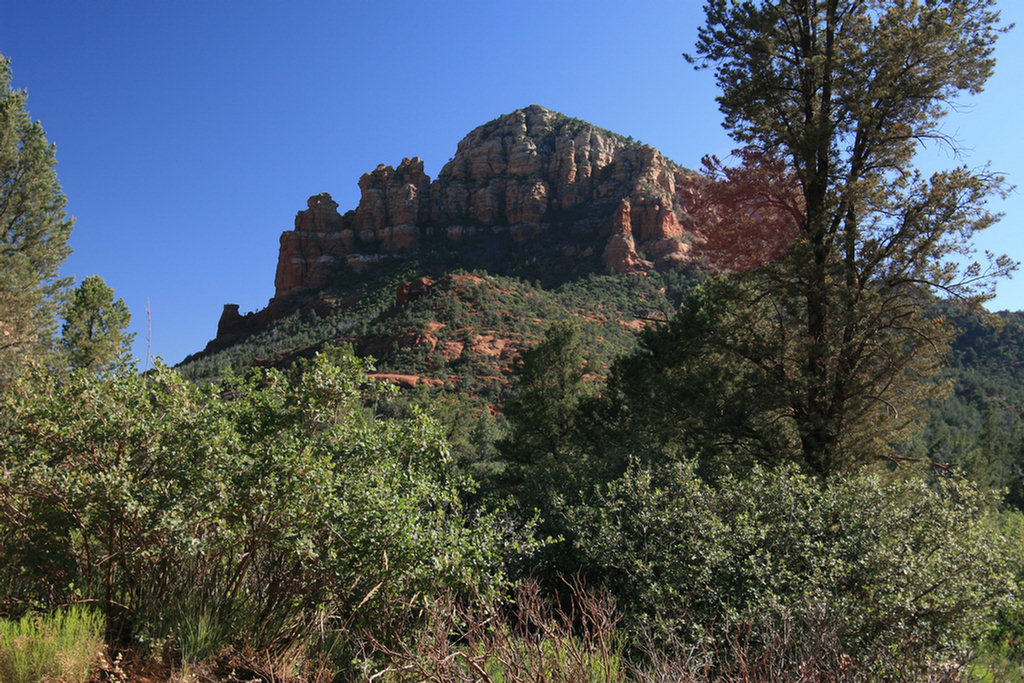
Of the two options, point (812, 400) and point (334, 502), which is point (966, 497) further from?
point (334, 502)

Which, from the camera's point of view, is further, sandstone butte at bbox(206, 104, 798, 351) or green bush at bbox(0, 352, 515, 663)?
sandstone butte at bbox(206, 104, 798, 351)

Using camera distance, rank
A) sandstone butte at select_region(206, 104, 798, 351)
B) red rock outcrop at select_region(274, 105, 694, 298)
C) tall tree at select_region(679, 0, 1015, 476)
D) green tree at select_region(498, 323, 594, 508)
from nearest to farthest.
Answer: tall tree at select_region(679, 0, 1015, 476) < green tree at select_region(498, 323, 594, 508) < sandstone butte at select_region(206, 104, 798, 351) < red rock outcrop at select_region(274, 105, 694, 298)

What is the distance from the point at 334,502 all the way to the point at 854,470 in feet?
22.7

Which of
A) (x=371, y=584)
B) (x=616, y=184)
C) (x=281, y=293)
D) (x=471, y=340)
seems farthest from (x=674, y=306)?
(x=371, y=584)

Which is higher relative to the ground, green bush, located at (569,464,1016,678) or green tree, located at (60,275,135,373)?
green tree, located at (60,275,135,373)

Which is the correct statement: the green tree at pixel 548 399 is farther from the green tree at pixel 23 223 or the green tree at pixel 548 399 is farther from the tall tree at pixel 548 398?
the green tree at pixel 23 223

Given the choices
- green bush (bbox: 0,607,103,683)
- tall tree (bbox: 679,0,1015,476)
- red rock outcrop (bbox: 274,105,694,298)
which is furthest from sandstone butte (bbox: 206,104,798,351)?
green bush (bbox: 0,607,103,683)

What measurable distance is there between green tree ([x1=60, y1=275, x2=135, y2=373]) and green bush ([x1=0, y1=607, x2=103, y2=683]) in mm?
19304

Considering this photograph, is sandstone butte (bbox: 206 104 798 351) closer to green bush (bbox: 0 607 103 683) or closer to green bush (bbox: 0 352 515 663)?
green bush (bbox: 0 352 515 663)

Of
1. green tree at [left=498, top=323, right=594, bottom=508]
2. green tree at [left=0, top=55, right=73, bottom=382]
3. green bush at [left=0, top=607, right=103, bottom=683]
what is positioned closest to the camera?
green bush at [left=0, top=607, right=103, bottom=683]

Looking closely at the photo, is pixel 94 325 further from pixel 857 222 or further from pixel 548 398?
pixel 857 222

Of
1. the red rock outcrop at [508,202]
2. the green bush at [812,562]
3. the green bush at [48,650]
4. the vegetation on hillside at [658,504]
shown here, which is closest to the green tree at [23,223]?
the vegetation on hillside at [658,504]

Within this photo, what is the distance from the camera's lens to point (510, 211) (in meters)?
96.0

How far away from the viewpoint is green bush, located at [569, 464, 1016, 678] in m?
4.38
